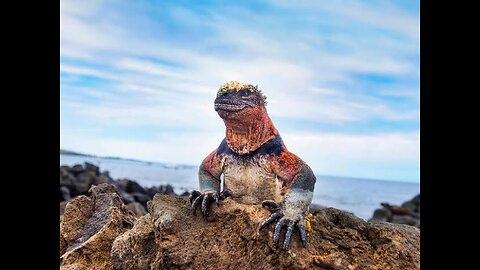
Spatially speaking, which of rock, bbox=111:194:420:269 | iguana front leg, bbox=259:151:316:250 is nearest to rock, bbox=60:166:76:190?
rock, bbox=111:194:420:269

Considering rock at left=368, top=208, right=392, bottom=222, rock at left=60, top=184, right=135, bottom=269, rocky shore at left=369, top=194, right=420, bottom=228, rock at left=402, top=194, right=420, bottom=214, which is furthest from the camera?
rock at left=402, top=194, right=420, bottom=214

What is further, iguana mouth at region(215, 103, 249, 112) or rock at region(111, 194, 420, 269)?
iguana mouth at region(215, 103, 249, 112)

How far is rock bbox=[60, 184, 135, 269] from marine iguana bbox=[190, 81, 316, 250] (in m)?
1.04

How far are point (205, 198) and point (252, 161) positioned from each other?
1.65 feet

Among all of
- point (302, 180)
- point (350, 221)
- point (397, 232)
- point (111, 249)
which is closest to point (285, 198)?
point (302, 180)

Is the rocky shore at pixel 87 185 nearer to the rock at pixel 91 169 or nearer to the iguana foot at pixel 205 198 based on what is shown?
the rock at pixel 91 169

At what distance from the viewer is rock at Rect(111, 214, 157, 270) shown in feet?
15.7

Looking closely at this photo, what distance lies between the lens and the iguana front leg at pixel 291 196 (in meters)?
4.35

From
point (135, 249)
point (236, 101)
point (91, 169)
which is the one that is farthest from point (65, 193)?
point (236, 101)

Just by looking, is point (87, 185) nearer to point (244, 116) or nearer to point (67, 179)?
point (67, 179)

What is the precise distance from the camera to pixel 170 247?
4512mm

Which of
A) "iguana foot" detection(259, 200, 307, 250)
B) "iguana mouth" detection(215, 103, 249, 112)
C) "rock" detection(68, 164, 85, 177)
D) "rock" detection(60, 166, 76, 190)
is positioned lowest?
"rock" detection(60, 166, 76, 190)

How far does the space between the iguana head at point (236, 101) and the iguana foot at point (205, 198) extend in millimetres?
654

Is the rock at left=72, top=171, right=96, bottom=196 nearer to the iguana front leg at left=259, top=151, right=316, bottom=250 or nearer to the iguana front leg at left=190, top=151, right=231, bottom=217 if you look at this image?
the iguana front leg at left=190, top=151, right=231, bottom=217
